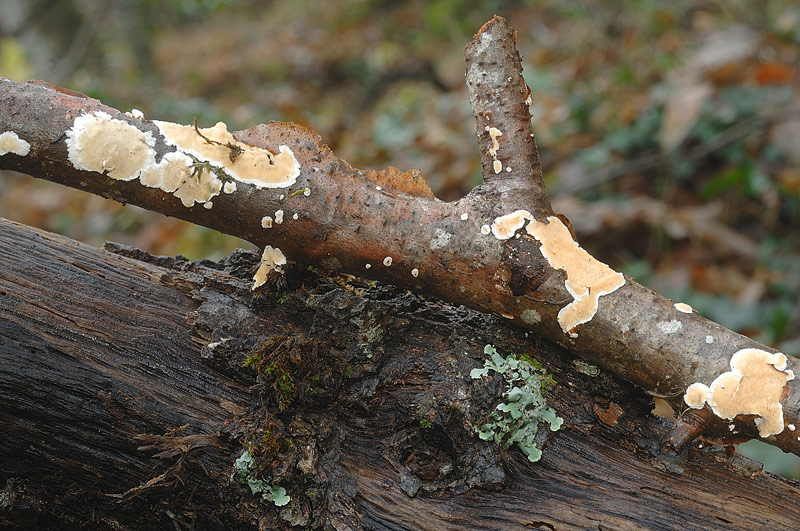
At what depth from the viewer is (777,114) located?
4367 mm

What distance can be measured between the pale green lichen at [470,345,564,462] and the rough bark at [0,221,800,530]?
3 centimetres

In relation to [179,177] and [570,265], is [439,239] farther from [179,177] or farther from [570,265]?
[179,177]

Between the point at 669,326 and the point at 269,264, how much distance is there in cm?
114

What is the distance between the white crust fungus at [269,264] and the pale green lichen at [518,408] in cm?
Answer: 63

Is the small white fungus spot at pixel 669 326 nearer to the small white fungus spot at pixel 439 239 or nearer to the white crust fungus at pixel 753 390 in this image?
the white crust fungus at pixel 753 390

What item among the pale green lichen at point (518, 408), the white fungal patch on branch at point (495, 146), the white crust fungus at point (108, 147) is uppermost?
the white fungal patch on branch at point (495, 146)

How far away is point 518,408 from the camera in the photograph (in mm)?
1650

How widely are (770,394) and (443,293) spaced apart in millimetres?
914

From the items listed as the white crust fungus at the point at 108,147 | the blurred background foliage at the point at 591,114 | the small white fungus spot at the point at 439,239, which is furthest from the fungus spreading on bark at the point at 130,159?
the blurred background foliage at the point at 591,114

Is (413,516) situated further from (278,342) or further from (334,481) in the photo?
(278,342)

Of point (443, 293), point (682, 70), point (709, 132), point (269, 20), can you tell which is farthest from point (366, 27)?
point (443, 293)

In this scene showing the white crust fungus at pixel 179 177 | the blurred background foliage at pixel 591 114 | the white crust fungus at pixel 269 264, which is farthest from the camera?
the blurred background foliage at pixel 591 114

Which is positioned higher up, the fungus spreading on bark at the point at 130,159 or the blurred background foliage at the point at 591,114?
the blurred background foliage at the point at 591,114

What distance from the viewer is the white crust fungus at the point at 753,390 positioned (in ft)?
5.37
